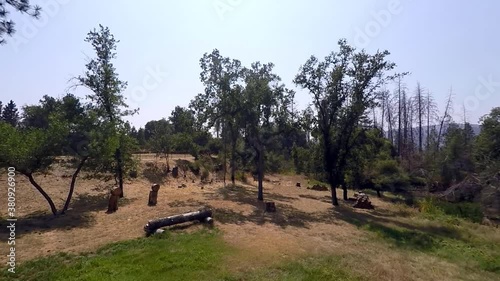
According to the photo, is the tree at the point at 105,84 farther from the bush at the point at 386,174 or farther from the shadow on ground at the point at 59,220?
the bush at the point at 386,174

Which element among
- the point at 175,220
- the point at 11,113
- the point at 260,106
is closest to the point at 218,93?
the point at 260,106

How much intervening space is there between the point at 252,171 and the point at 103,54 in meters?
25.3

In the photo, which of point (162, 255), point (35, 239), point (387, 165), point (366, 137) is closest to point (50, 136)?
point (35, 239)

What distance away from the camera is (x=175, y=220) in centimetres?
1388

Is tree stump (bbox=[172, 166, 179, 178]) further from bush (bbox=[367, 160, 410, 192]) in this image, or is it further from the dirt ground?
bush (bbox=[367, 160, 410, 192])

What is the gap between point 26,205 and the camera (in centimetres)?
1803

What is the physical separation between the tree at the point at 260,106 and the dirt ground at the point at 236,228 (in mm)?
4014

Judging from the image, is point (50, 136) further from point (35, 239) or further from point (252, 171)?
point (252, 171)

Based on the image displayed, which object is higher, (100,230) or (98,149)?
(98,149)

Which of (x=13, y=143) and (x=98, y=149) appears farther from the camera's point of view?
(x=98, y=149)

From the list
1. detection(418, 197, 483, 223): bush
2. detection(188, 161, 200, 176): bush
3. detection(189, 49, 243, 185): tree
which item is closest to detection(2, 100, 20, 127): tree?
detection(188, 161, 200, 176): bush

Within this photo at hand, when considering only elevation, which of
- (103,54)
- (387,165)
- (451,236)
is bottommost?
(451,236)

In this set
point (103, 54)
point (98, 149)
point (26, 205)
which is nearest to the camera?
point (98, 149)

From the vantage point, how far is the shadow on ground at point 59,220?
1377 centimetres
